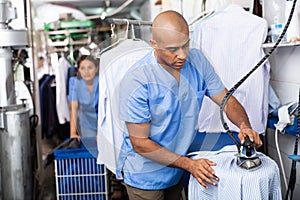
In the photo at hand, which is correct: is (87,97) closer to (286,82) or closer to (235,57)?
(235,57)

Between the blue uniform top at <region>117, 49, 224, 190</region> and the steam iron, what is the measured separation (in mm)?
350

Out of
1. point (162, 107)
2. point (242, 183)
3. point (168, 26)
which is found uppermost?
point (168, 26)

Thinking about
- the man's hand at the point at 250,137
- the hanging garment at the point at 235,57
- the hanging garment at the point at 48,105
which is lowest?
the hanging garment at the point at 48,105

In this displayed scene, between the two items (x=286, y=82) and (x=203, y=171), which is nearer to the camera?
(x=203, y=171)

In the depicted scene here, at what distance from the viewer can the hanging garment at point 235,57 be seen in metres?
1.97

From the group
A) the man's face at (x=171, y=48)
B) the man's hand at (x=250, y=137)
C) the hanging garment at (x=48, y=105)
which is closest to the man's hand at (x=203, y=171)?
the man's hand at (x=250, y=137)

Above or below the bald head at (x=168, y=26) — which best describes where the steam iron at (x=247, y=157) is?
below

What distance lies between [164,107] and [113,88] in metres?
0.45

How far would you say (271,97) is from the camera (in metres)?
2.13

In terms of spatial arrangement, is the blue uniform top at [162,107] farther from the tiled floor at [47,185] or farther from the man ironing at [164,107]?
the tiled floor at [47,185]

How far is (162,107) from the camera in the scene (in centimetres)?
158

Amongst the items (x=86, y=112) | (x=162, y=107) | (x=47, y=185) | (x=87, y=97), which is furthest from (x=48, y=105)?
(x=162, y=107)

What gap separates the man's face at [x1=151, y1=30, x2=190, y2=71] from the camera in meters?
1.45

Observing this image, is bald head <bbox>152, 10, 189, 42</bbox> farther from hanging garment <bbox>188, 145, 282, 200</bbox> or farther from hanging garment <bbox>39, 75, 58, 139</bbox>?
hanging garment <bbox>39, 75, 58, 139</bbox>
